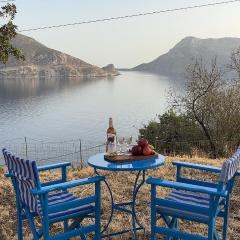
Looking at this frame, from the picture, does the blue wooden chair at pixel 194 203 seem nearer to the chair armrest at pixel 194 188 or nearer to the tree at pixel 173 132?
the chair armrest at pixel 194 188

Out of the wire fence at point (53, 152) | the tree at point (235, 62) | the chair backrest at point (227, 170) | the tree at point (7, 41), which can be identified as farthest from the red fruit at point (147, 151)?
the tree at point (235, 62)

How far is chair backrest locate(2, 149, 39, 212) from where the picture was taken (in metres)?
3.07

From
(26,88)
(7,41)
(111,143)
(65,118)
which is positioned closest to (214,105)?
(7,41)

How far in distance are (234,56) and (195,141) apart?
5239 millimetres

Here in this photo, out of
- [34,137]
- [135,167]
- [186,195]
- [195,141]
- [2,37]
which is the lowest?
[34,137]

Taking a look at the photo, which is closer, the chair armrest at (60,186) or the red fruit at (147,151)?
the chair armrest at (60,186)

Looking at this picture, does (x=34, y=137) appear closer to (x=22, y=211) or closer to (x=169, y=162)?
(x=169, y=162)

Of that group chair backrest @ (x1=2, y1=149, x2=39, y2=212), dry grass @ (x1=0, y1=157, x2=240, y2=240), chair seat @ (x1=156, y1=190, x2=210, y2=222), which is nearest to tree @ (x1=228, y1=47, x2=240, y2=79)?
dry grass @ (x1=0, y1=157, x2=240, y2=240)

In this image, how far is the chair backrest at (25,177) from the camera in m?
3.07

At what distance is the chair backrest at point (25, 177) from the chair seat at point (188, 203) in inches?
40.1

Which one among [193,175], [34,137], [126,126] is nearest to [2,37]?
[193,175]

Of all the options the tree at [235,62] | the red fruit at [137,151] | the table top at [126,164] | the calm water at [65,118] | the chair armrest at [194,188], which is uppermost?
the tree at [235,62]

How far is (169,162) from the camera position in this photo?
25.7 ft

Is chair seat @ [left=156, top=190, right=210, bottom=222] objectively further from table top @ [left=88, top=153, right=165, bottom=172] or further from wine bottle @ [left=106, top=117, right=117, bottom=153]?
wine bottle @ [left=106, top=117, right=117, bottom=153]
